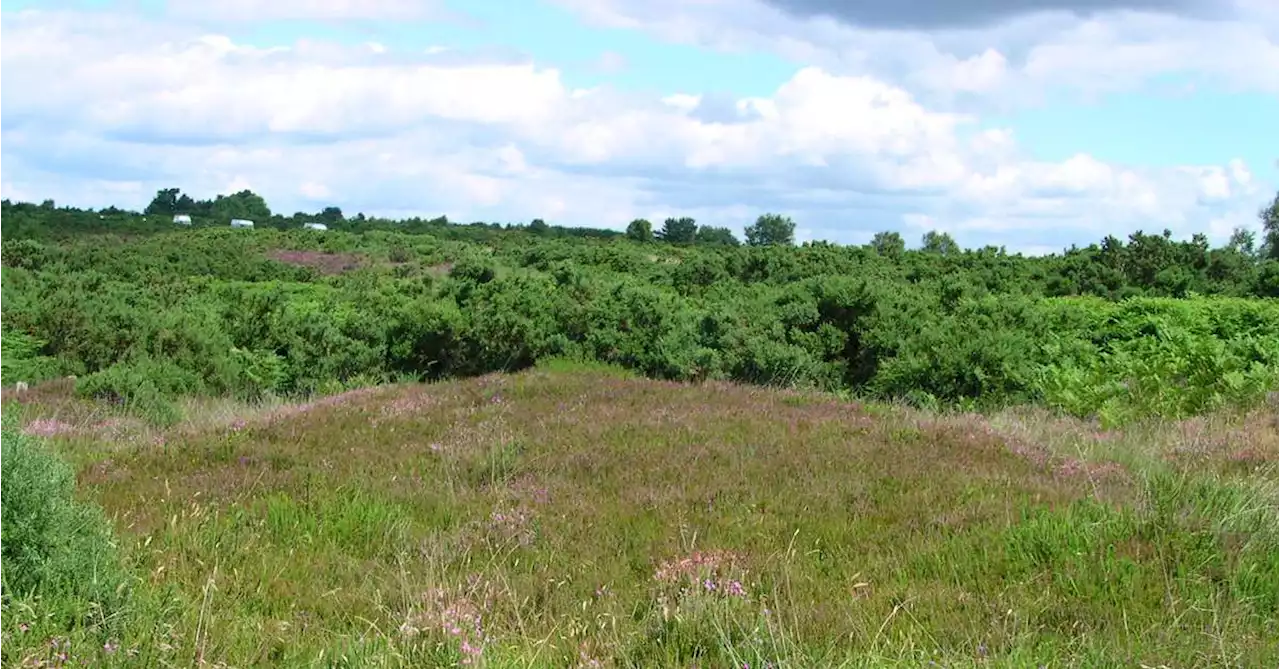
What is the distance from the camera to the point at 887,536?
6.25m

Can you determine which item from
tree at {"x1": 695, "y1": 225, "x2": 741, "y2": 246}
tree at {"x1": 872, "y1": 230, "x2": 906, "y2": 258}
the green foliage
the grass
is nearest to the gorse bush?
the grass

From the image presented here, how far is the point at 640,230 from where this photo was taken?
77.1 meters

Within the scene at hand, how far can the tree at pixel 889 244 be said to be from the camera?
4520 cm

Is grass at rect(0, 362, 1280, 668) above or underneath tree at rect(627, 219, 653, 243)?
underneath

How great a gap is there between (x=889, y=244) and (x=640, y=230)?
96.4ft

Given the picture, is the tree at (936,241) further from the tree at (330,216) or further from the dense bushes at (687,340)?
the tree at (330,216)

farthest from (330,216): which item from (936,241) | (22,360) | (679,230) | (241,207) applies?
(22,360)

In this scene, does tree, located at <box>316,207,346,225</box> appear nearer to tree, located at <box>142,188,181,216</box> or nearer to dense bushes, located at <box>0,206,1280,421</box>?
tree, located at <box>142,188,181,216</box>

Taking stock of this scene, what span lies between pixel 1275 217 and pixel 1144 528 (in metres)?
82.3

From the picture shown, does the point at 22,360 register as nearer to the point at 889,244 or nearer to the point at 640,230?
the point at 889,244

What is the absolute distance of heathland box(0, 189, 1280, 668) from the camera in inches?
188

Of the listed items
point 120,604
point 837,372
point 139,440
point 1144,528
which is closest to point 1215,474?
point 1144,528

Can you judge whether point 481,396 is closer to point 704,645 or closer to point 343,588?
point 343,588

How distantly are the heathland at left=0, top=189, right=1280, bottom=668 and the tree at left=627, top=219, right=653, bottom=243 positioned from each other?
5754 centimetres
